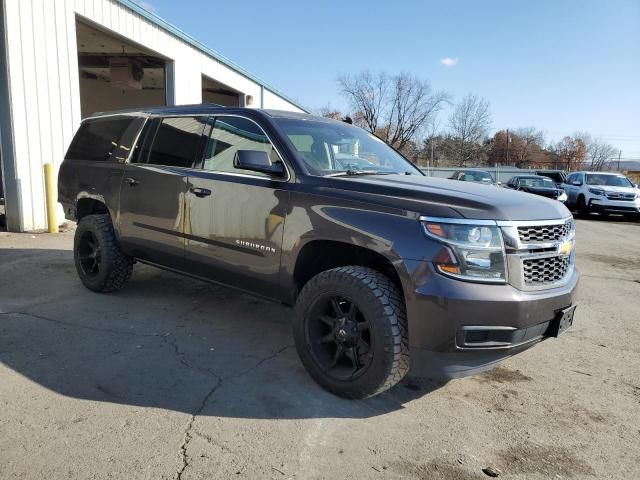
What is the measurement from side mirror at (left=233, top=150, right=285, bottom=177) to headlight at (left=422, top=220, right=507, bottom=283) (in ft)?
4.21

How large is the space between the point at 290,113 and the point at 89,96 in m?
19.7

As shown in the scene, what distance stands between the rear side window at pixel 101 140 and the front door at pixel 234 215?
134cm

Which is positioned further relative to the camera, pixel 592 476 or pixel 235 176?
pixel 235 176

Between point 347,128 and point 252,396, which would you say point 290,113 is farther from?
point 252,396

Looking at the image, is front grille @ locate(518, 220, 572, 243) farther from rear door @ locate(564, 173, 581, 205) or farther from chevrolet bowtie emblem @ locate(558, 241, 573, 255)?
rear door @ locate(564, 173, 581, 205)

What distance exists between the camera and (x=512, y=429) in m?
2.99

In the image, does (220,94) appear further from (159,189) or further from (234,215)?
(234,215)

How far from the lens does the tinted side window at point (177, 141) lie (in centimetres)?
436

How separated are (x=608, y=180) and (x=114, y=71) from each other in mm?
17641

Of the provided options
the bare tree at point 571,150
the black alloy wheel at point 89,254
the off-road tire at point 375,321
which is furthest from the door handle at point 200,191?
the bare tree at point 571,150

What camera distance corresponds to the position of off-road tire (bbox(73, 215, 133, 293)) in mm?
5023

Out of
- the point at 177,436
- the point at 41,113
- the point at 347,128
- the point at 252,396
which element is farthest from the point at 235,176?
the point at 41,113

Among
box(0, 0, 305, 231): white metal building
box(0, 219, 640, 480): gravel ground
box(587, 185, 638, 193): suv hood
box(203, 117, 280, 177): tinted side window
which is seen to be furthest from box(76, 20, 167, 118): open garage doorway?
box(587, 185, 638, 193): suv hood

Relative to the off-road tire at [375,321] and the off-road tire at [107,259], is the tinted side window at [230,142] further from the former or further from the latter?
the off-road tire at [107,259]
